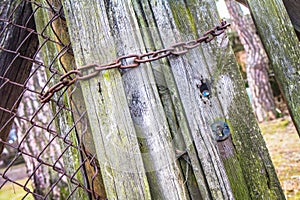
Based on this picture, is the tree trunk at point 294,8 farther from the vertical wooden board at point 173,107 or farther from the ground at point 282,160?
the ground at point 282,160

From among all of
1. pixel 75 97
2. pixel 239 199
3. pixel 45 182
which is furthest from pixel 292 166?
pixel 75 97

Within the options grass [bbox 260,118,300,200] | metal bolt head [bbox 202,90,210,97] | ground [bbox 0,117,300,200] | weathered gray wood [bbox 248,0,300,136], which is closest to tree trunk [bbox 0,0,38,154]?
metal bolt head [bbox 202,90,210,97]

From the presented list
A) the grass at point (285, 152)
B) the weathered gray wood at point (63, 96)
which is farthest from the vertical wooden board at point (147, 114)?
the grass at point (285, 152)

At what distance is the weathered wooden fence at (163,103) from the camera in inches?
35.3

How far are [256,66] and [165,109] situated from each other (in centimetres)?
667

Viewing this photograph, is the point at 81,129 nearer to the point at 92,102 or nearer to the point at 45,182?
the point at 92,102

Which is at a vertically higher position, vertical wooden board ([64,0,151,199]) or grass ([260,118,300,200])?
vertical wooden board ([64,0,151,199])

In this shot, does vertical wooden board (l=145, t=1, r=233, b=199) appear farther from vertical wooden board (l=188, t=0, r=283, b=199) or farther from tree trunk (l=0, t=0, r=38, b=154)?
tree trunk (l=0, t=0, r=38, b=154)

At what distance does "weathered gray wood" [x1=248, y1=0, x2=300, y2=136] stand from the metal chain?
17 centimetres

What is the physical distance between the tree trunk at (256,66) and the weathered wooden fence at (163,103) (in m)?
6.51

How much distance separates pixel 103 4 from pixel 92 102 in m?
0.32

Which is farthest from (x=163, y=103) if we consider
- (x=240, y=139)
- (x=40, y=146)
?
(x=40, y=146)

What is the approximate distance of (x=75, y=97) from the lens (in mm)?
1008

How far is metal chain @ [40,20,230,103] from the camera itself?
35.2 inches
